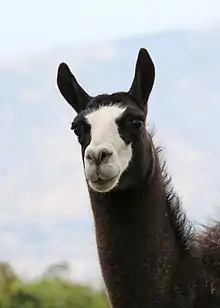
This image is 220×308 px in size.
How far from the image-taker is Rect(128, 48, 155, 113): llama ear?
736 centimetres

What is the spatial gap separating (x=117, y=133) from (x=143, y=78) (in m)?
0.65

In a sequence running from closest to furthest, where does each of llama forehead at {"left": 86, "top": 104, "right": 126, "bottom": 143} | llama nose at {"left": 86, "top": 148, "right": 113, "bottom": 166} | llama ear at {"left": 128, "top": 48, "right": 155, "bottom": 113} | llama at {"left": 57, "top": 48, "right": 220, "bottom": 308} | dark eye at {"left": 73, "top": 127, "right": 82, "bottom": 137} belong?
llama nose at {"left": 86, "top": 148, "right": 113, "bottom": 166}
llama forehead at {"left": 86, "top": 104, "right": 126, "bottom": 143}
llama at {"left": 57, "top": 48, "right": 220, "bottom": 308}
dark eye at {"left": 73, "top": 127, "right": 82, "bottom": 137}
llama ear at {"left": 128, "top": 48, "right": 155, "bottom": 113}

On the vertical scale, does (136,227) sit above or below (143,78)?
below

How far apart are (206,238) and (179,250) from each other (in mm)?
262

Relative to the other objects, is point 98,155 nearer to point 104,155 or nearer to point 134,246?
point 104,155

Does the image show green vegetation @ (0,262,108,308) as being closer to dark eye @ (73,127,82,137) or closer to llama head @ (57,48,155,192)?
llama head @ (57,48,155,192)

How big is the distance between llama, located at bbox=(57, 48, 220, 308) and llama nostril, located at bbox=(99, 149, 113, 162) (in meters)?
0.12

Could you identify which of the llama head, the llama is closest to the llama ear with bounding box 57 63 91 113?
the llama head

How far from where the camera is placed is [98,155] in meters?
6.70

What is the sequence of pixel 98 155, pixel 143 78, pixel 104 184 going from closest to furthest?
pixel 98 155, pixel 104 184, pixel 143 78

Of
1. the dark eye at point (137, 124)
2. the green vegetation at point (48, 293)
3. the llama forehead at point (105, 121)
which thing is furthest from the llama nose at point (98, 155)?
the green vegetation at point (48, 293)

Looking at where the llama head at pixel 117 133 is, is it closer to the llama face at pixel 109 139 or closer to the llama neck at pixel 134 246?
the llama face at pixel 109 139

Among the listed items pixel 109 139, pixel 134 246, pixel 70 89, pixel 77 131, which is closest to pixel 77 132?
pixel 77 131

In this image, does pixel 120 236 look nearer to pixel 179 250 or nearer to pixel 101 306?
pixel 179 250
